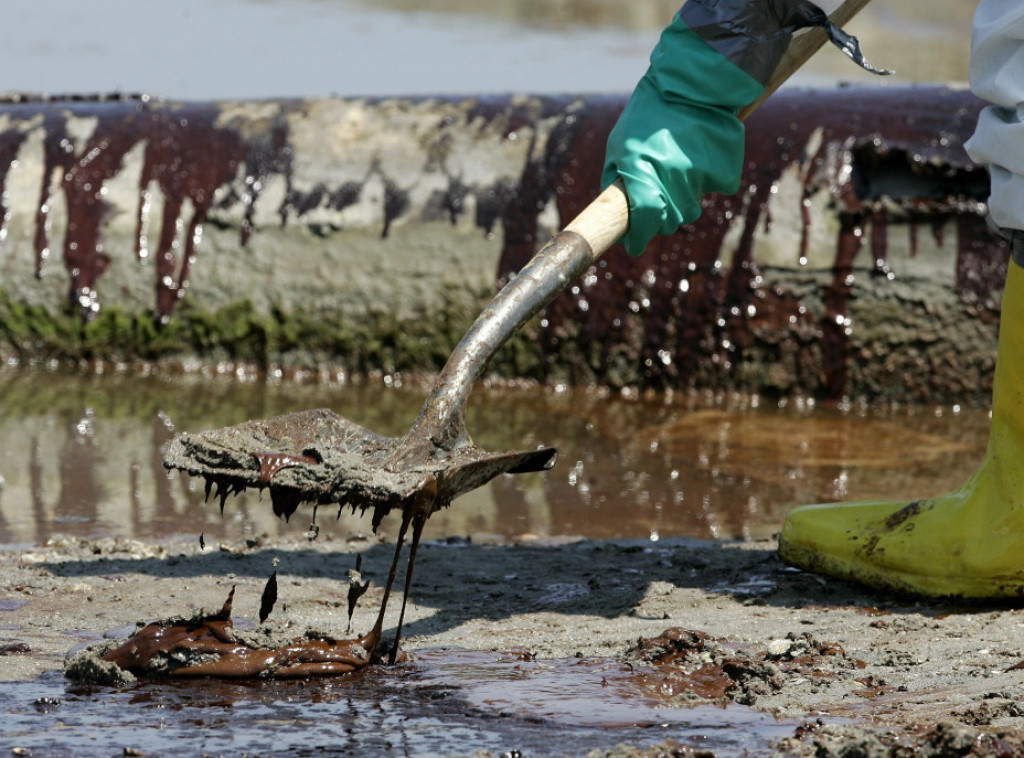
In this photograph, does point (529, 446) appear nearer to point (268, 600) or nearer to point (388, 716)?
point (268, 600)

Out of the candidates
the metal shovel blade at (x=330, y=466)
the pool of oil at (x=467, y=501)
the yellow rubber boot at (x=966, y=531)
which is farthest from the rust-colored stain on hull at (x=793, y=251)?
the metal shovel blade at (x=330, y=466)

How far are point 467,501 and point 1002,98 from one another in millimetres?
1836

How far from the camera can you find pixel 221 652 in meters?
2.14

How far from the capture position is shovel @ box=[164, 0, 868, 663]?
2189 mm

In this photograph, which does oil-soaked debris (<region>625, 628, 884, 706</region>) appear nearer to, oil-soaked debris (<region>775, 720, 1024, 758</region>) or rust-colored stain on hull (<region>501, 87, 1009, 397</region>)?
oil-soaked debris (<region>775, 720, 1024, 758</region>)

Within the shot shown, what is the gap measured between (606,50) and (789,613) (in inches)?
398

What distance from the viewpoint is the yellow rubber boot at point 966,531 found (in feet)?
8.43

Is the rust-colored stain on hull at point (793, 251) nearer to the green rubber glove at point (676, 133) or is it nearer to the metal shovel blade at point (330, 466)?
the green rubber glove at point (676, 133)

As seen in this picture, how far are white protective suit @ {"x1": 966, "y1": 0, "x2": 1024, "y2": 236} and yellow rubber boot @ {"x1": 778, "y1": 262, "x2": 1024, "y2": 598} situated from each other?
14 cm

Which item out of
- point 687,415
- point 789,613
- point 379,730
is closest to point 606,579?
point 789,613

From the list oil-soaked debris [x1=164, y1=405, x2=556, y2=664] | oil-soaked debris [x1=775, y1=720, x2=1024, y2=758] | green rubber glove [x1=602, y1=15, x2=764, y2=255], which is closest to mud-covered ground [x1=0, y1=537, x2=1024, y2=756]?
oil-soaked debris [x1=775, y1=720, x2=1024, y2=758]

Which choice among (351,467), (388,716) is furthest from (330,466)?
(388,716)

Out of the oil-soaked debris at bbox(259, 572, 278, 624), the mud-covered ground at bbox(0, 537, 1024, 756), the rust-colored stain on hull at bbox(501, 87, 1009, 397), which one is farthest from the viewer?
the rust-colored stain on hull at bbox(501, 87, 1009, 397)

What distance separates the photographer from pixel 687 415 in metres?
4.87
